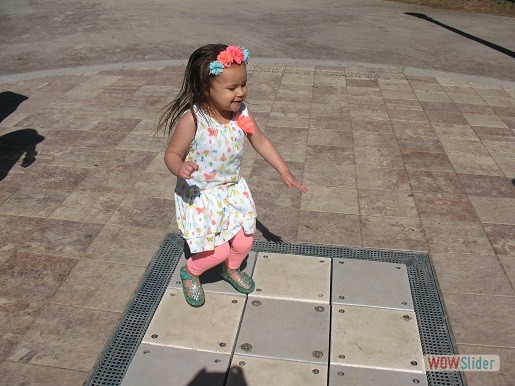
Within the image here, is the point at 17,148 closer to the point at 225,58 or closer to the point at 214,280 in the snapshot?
the point at 214,280

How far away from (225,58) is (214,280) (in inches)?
69.8

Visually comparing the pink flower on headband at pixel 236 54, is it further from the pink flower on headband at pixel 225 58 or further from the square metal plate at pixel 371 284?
the square metal plate at pixel 371 284

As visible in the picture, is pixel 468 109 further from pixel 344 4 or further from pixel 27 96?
pixel 344 4

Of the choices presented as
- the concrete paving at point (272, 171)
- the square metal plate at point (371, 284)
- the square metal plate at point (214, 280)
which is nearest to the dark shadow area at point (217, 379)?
the concrete paving at point (272, 171)

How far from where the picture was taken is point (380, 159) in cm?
677

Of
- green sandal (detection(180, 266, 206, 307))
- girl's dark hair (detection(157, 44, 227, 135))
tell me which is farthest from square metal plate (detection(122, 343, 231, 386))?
girl's dark hair (detection(157, 44, 227, 135))

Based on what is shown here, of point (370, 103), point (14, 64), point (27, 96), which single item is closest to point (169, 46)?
point (14, 64)

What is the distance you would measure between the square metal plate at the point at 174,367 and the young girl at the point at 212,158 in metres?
0.50

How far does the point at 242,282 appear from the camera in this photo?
4.28 metres

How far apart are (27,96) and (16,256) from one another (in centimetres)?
467

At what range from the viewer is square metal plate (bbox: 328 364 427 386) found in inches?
138

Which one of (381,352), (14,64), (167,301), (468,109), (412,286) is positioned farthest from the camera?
(14,64)

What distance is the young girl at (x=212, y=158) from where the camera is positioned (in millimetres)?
3490

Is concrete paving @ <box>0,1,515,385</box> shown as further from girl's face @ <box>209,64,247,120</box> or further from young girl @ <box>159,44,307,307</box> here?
girl's face @ <box>209,64,247,120</box>
